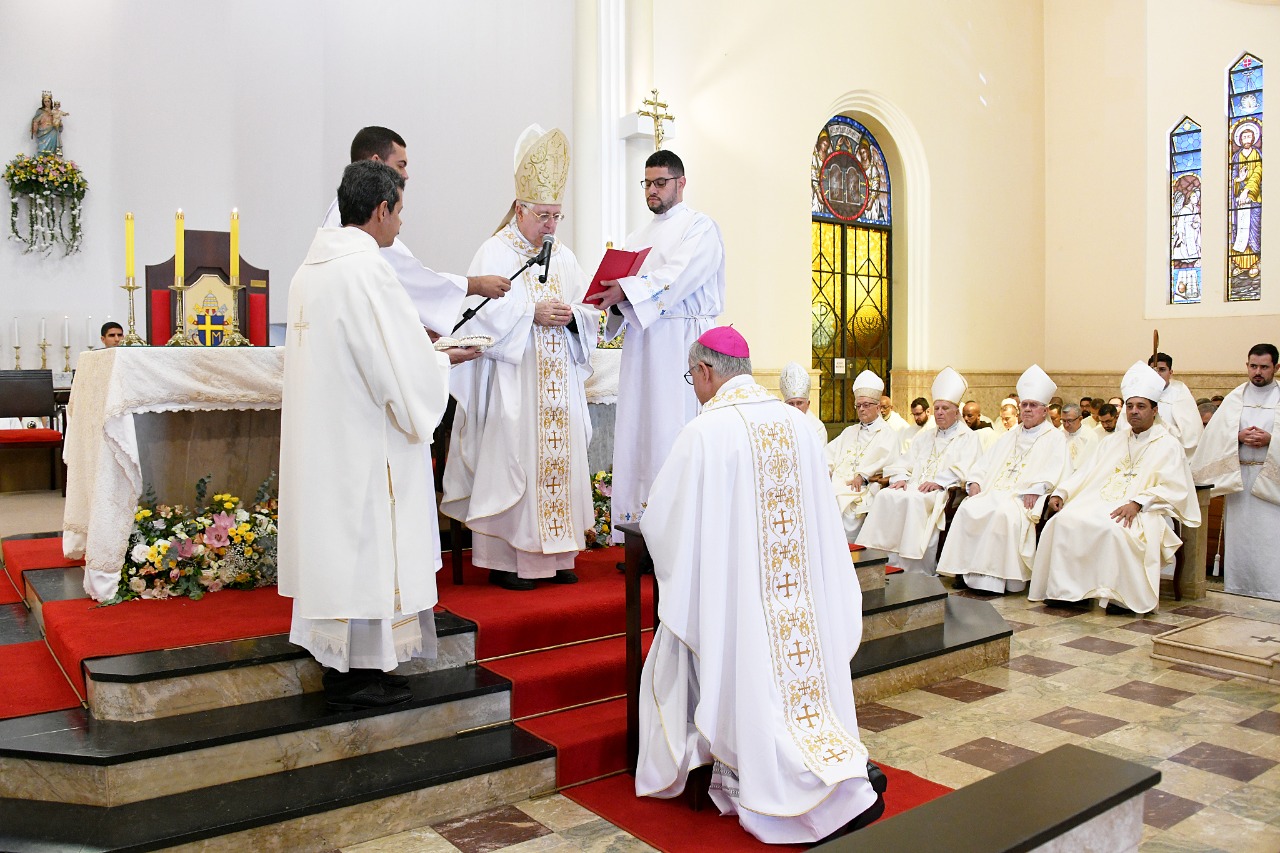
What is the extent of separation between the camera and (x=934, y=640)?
5.29 metres

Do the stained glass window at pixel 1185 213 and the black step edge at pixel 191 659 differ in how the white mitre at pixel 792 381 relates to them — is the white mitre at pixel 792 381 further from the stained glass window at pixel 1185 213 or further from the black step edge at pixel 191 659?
the stained glass window at pixel 1185 213

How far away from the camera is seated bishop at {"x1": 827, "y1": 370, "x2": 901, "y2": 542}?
8484 millimetres

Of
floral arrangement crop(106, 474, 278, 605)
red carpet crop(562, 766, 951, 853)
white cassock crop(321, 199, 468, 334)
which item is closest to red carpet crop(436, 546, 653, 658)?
red carpet crop(562, 766, 951, 853)

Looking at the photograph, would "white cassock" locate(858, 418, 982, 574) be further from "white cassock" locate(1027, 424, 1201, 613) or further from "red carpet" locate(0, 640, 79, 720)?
"red carpet" locate(0, 640, 79, 720)

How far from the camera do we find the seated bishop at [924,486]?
25.8ft

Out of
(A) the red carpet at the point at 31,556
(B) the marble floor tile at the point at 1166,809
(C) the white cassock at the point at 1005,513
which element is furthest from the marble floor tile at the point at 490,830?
(C) the white cassock at the point at 1005,513

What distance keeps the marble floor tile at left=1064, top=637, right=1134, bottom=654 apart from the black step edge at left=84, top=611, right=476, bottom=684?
4359 millimetres

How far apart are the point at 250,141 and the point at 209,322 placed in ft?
16.8

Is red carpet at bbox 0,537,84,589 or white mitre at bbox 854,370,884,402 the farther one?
white mitre at bbox 854,370,884,402

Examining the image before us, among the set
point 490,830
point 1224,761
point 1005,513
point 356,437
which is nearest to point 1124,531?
point 1005,513

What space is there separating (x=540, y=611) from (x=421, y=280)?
145cm

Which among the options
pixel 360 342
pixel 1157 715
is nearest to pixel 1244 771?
pixel 1157 715

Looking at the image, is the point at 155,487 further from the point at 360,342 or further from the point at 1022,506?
the point at 1022,506

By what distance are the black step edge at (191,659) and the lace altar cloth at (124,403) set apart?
92cm
